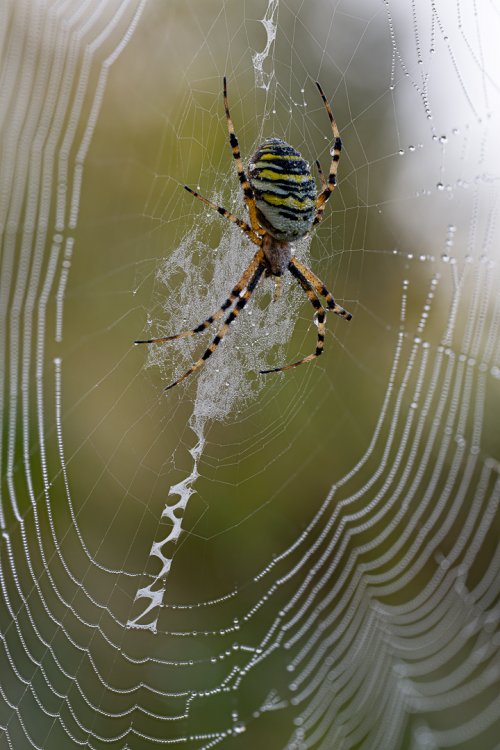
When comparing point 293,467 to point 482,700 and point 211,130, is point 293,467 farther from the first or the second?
point 211,130

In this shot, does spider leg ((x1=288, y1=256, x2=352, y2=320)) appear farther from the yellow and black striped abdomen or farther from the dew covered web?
the yellow and black striped abdomen

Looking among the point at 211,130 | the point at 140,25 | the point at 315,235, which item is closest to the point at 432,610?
the point at 315,235

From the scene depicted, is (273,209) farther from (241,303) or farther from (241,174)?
(241,303)

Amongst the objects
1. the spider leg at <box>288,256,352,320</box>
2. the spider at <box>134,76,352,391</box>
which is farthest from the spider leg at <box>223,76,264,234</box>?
the spider leg at <box>288,256,352,320</box>

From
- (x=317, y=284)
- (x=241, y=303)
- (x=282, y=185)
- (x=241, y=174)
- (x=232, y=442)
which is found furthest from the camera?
(x=232, y=442)

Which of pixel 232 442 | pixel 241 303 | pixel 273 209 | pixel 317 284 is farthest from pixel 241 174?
pixel 232 442

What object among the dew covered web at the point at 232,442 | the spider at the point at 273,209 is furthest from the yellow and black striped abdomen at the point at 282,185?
the dew covered web at the point at 232,442
